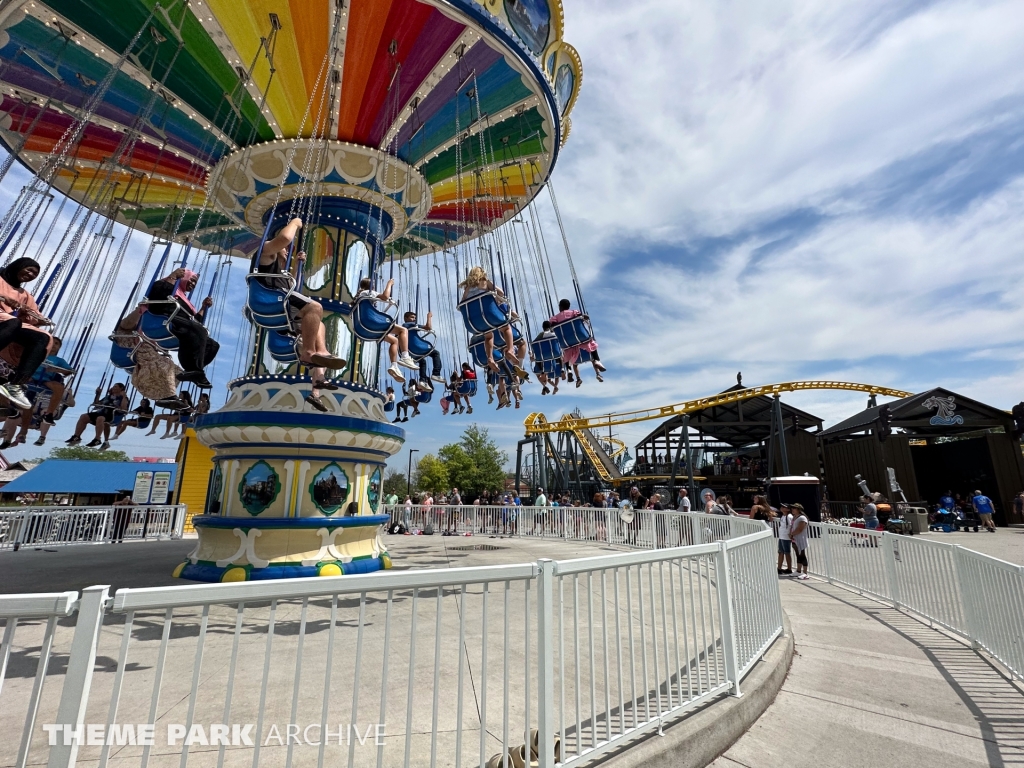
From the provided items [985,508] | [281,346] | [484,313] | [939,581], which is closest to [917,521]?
[985,508]

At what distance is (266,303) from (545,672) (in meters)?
5.12

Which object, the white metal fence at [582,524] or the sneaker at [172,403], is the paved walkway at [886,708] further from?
the sneaker at [172,403]

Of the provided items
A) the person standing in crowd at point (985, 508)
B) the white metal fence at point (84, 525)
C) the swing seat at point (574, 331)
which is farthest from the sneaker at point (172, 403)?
the person standing in crowd at point (985, 508)

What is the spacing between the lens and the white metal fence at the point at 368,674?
1.87 metres

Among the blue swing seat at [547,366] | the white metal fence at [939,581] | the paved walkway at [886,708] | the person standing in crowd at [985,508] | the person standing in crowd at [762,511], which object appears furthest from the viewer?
the person standing in crowd at [985,508]

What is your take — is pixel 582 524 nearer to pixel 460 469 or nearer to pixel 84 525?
pixel 84 525

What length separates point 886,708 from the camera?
395 centimetres

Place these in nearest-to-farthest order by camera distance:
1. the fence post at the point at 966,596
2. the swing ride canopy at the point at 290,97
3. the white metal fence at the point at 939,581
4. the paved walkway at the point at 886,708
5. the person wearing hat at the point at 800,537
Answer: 1. the paved walkway at the point at 886,708
2. the white metal fence at the point at 939,581
3. the fence post at the point at 966,596
4. the swing ride canopy at the point at 290,97
5. the person wearing hat at the point at 800,537

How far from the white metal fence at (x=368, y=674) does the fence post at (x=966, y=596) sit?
2.12 metres

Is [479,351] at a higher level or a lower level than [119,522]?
higher

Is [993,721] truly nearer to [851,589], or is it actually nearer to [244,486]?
[851,589]

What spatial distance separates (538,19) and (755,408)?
32.9 meters

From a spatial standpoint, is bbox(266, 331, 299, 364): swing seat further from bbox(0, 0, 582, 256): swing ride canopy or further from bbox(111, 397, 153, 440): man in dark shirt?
bbox(111, 397, 153, 440): man in dark shirt

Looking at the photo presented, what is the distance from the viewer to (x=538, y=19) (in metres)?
7.79
